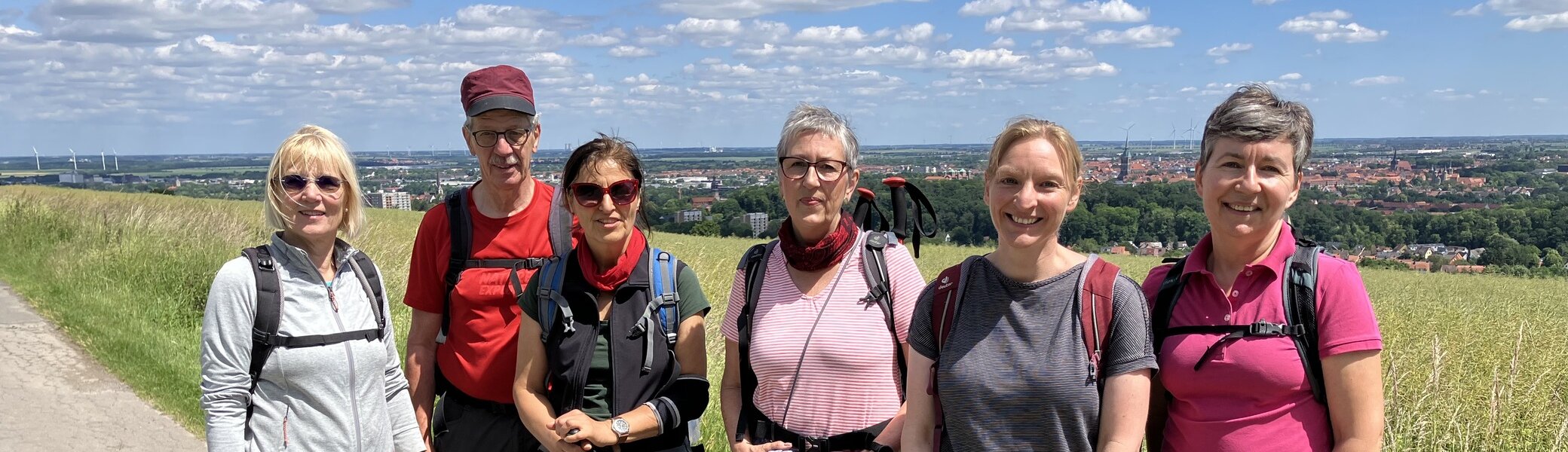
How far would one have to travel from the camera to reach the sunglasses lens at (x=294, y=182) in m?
2.92

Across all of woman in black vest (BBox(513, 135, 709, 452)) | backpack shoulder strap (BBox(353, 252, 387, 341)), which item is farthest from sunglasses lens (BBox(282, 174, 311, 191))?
woman in black vest (BBox(513, 135, 709, 452))

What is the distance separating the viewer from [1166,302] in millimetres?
2641

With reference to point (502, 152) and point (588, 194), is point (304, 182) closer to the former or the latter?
point (502, 152)

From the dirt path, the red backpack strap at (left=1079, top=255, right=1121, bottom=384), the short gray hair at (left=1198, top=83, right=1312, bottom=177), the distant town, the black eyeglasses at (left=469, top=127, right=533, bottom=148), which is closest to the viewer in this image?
the red backpack strap at (left=1079, top=255, right=1121, bottom=384)

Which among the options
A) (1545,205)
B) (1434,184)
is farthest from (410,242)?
(1434,184)

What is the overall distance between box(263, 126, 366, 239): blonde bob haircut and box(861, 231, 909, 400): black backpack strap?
5.12 ft

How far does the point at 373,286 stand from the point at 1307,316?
104 inches

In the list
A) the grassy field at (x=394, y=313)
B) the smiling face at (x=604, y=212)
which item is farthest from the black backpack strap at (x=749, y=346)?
the grassy field at (x=394, y=313)

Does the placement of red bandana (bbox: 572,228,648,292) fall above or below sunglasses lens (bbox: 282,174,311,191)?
below

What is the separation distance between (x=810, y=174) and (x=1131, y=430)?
1.14 metres

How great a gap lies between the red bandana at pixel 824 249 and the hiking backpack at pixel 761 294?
6cm

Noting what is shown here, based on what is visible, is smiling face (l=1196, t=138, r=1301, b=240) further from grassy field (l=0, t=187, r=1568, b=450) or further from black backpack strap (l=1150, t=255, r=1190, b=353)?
grassy field (l=0, t=187, r=1568, b=450)

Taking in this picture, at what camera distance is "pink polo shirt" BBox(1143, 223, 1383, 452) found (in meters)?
2.37

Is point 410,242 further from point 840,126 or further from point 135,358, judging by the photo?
point 840,126
